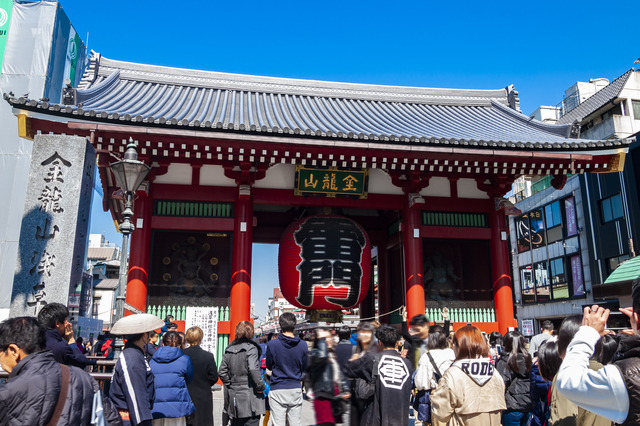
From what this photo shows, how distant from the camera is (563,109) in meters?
33.3

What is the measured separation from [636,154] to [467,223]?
47.8 ft

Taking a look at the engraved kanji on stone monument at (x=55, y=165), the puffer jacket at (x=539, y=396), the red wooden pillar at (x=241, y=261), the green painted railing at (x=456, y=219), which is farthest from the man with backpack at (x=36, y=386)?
the green painted railing at (x=456, y=219)

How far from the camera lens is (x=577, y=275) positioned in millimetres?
25562

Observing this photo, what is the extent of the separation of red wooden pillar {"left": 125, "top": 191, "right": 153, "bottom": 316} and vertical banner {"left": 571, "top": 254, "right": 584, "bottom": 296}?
2402cm

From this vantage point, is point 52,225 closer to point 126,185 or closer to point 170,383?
point 126,185

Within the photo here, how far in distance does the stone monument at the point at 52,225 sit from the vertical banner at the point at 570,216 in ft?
86.0

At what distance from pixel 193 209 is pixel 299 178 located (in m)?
2.43

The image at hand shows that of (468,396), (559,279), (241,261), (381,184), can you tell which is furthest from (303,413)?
(559,279)

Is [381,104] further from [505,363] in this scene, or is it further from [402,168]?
[505,363]

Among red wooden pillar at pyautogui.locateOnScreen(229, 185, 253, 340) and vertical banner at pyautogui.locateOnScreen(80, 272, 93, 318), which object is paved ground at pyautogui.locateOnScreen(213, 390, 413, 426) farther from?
vertical banner at pyautogui.locateOnScreen(80, 272, 93, 318)

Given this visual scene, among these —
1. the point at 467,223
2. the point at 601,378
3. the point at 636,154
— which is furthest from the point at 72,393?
the point at 636,154

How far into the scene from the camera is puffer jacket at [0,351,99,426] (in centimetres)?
228

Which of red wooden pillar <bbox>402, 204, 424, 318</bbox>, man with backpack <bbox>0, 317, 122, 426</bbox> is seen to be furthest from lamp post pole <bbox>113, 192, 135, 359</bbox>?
red wooden pillar <bbox>402, 204, 424, 318</bbox>

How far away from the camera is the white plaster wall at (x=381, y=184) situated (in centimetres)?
1054
